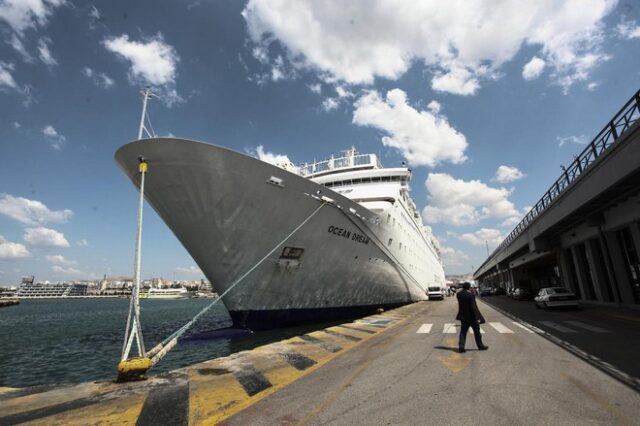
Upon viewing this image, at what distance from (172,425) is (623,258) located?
23.2m

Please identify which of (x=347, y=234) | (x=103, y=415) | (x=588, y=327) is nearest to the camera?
(x=103, y=415)

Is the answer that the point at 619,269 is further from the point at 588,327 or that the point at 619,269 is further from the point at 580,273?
the point at 588,327

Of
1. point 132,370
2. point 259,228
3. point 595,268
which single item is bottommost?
point 132,370

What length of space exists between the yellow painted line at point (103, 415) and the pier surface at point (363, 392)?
0.6 inches

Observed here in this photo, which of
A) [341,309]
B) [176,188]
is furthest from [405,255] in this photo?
[176,188]

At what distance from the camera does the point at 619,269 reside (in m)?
17.9

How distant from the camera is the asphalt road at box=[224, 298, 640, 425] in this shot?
3826 millimetres

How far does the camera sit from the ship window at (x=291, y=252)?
1353 centimetres

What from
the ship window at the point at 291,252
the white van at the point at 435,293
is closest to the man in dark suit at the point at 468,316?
the ship window at the point at 291,252

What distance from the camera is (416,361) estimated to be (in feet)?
21.8

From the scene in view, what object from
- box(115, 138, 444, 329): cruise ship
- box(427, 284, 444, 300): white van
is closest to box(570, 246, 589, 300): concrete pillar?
box(427, 284, 444, 300): white van

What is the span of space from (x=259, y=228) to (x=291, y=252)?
181 cm

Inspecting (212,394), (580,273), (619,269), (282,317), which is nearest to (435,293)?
(580,273)

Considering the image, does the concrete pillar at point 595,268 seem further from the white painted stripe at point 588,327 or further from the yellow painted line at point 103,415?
the yellow painted line at point 103,415
